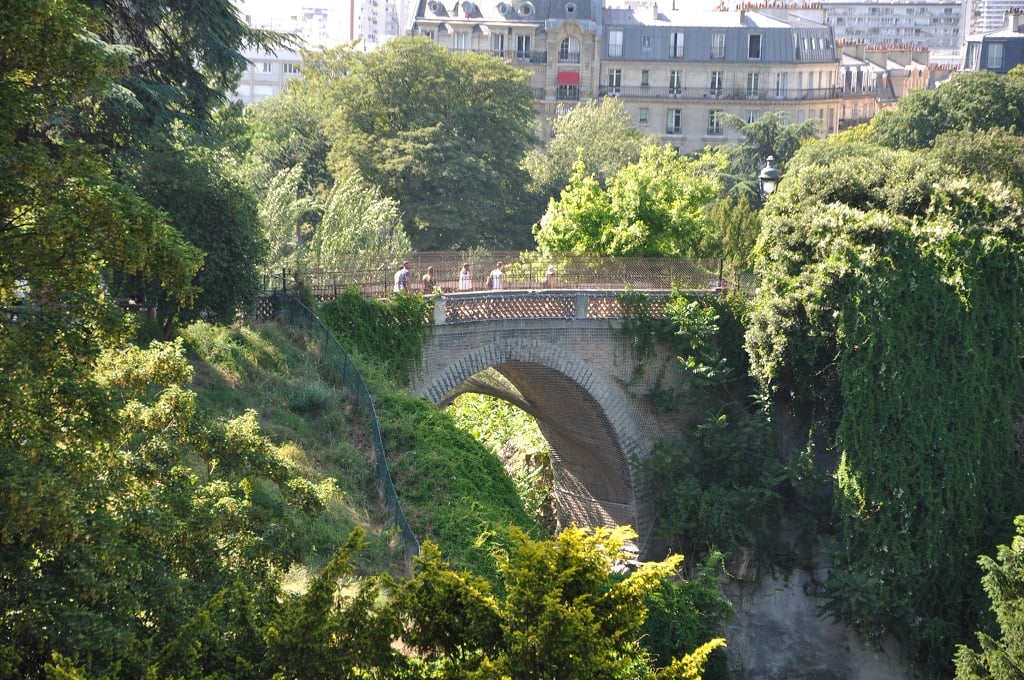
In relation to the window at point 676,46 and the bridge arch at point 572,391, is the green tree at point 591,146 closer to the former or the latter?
the window at point 676,46

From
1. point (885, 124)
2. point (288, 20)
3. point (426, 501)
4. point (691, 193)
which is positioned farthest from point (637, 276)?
point (288, 20)

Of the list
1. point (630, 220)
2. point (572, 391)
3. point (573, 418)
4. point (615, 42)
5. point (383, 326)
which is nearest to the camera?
point (383, 326)

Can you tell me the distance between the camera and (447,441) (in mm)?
18344

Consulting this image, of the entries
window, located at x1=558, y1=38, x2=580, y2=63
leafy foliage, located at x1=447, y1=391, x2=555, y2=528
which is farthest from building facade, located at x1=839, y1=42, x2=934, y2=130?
leafy foliage, located at x1=447, y1=391, x2=555, y2=528

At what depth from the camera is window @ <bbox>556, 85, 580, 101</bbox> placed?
6625cm

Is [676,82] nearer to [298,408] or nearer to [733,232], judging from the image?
[733,232]

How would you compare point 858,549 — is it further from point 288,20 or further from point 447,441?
point 288,20

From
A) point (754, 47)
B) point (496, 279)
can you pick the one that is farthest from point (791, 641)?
point (754, 47)

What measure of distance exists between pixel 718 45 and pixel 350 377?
51043 mm

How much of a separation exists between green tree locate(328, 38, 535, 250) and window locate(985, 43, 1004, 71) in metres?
35.5

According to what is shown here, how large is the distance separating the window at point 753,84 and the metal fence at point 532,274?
134ft

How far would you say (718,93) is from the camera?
214 feet

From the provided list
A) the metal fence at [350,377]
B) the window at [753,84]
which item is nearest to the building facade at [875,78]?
the window at [753,84]

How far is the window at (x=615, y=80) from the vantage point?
66312mm
